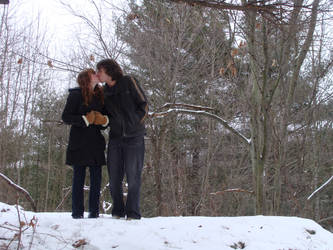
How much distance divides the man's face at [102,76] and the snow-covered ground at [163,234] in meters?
1.43

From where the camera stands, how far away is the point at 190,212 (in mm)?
11281

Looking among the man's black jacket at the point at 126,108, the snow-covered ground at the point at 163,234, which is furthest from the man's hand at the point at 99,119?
the snow-covered ground at the point at 163,234

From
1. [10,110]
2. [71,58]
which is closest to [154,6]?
[71,58]

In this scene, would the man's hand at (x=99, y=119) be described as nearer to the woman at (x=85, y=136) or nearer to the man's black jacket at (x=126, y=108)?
the woman at (x=85, y=136)

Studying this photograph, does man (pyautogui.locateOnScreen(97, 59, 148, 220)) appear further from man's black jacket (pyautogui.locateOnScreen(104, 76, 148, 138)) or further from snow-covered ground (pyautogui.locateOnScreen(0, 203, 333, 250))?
snow-covered ground (pyautogui.locateOnScreen(0, 203, 333, 250))

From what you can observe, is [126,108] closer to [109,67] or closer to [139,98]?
[139,98]

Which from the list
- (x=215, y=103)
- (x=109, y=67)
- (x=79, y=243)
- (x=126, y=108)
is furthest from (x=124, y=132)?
(x=215, y=103)

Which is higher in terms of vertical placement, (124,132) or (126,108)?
(126,108)

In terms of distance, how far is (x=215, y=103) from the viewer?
1077 centimetres

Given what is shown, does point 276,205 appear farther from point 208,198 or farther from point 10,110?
point 10,110

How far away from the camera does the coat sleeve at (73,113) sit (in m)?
3.47

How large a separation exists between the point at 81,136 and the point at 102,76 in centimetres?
67

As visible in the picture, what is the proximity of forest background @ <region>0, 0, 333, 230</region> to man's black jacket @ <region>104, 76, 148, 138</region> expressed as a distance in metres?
1.11

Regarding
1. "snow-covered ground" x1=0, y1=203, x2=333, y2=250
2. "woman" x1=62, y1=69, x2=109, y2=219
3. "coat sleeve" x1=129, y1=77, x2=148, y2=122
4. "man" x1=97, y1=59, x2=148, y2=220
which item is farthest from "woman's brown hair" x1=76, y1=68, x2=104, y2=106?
"snow-covered ground" x1=0, y1=203, x2=333, y2=250
